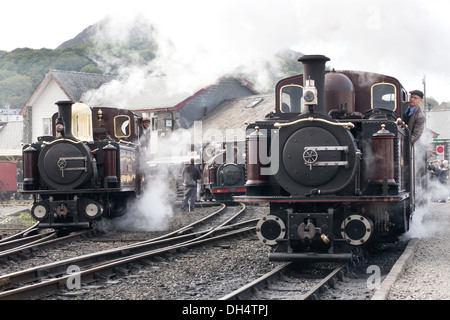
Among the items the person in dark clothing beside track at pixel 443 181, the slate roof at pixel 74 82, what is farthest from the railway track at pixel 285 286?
the slate roof at pixel 74 82

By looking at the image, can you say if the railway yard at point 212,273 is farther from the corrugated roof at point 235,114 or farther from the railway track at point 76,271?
the corrugated roof at point 235,114

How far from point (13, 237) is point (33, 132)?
32.0 m

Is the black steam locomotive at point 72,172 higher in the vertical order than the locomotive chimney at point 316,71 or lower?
lower

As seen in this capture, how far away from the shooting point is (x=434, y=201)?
23.9 metres

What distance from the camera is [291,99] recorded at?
10023mm

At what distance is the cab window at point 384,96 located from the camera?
1001 cm

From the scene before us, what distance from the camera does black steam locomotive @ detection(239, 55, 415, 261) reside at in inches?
325

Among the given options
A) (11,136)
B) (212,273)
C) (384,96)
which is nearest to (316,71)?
(384,96)

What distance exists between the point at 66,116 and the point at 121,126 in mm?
2437

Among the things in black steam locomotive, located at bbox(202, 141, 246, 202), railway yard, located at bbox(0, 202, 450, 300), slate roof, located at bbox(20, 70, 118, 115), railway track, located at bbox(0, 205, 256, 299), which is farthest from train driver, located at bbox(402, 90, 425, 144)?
slate roof, located at bbox(20, 70, 118, 115)

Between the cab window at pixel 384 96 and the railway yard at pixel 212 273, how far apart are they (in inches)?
86.6
